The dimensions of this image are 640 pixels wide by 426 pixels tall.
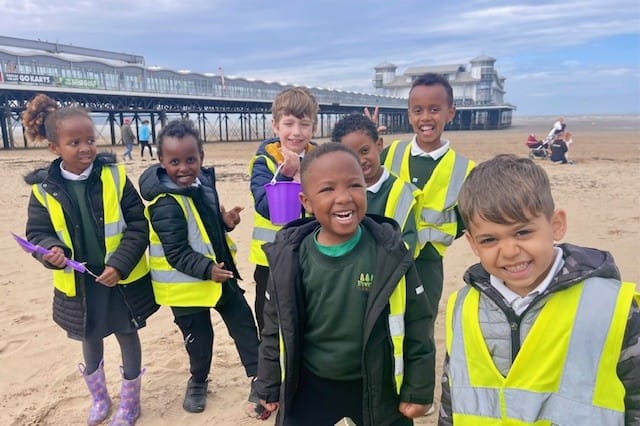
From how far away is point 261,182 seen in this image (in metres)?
2.88

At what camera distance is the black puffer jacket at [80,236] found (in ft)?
8.96

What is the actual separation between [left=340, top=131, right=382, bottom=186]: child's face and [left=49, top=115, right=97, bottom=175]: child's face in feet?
5.20

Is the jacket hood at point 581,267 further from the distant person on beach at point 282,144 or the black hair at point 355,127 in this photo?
the distant person on beach at point 282,144

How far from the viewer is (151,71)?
37.4 metres

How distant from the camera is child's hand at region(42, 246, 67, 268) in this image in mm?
2584

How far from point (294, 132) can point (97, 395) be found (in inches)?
88.1

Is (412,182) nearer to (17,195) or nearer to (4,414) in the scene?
(4,414)

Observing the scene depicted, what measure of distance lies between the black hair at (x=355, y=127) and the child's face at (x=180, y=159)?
92 cm

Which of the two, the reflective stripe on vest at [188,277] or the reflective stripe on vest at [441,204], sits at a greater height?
the reflective stripe on vest at [441,204]

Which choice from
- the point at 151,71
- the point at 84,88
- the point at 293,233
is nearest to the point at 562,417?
the point at 293,233

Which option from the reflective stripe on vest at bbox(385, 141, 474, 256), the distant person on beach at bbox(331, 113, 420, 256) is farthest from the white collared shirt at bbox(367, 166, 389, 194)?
the reflective stripe on vest at bbox(385, 141, 474, 256)

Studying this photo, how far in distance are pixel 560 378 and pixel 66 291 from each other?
8.79 feet

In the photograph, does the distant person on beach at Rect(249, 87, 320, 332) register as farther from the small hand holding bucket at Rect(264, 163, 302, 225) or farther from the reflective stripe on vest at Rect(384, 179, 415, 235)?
the reflective stripe on vest at Rect(384, 179, 415, 235)

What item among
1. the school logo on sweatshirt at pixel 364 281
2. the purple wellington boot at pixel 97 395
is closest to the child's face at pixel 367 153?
the school logo on sweatshirt at pixel 364 281
